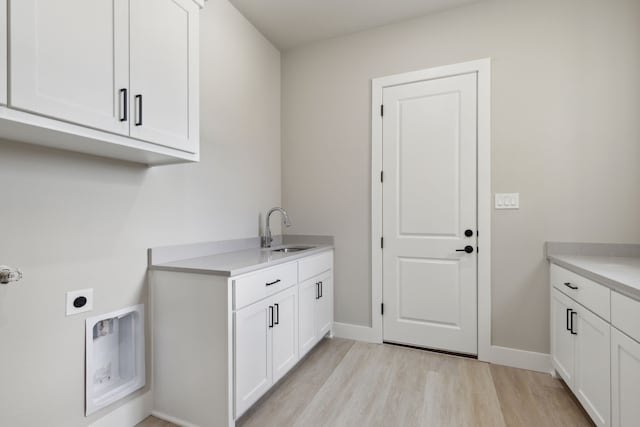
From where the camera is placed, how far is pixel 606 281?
147 cm

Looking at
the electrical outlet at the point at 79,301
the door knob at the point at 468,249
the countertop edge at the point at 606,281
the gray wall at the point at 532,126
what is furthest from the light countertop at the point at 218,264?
the countertop edge at the point at 606,281

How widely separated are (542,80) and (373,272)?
1982 millimetres

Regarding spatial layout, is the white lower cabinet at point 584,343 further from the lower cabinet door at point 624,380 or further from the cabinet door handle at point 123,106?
the cabinet door handle at point 123,106

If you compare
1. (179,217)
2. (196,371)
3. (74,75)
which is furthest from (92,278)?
(74,75)

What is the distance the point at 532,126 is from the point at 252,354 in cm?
251

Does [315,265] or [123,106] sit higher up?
[123,106]

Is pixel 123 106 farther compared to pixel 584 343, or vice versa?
pixel 584 343

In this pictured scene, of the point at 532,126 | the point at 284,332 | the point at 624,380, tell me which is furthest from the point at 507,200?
the point at 284,332

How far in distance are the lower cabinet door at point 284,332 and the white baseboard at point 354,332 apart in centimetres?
79

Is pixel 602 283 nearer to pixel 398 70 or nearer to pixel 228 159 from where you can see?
pixel 398 70

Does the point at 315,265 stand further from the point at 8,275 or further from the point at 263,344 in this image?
the point at 8,275

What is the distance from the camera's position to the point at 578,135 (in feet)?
7.15

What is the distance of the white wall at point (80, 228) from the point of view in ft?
4.10

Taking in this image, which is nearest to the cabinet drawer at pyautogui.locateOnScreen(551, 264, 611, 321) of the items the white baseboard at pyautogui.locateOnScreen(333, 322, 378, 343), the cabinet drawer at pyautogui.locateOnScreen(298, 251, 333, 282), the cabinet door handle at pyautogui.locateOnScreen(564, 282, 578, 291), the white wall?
the cabinet door handle at pyautogui.locateOnScreen(564, 282, 578, 291)
